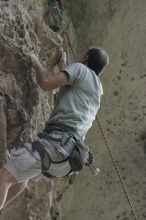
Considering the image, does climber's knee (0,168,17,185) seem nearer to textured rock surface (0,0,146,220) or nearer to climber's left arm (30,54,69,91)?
climber's left arm (30,54,69,91)

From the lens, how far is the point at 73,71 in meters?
4.09

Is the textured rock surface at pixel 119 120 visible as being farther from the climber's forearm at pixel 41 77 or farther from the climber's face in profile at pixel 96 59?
the climber's forearm at pixel 41 77

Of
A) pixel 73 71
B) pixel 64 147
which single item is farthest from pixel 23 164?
pixel 73 71

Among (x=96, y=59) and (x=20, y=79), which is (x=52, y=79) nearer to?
(x=96, y=59)

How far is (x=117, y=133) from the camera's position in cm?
1013

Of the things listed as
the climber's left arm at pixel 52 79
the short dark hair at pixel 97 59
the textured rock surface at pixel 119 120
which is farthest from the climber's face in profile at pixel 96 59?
the textured rock surface at pixel 119 120

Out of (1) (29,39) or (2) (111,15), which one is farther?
(2) (111,15)

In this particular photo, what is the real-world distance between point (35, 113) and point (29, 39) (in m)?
0.78

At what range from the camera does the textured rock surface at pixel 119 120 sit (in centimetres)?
996

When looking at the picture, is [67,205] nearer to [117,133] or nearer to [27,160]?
[117,133]

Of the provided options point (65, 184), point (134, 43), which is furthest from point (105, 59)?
point (134, 43)

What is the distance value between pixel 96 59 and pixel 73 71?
0.29 metres

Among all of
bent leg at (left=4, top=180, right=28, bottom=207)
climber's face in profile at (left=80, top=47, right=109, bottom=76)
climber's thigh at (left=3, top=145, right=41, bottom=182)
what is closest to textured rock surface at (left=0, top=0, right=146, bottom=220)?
bent leg at (left=4, top=180, right=28, bottom=207)

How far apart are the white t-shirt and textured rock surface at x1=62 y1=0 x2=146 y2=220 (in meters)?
5.71
